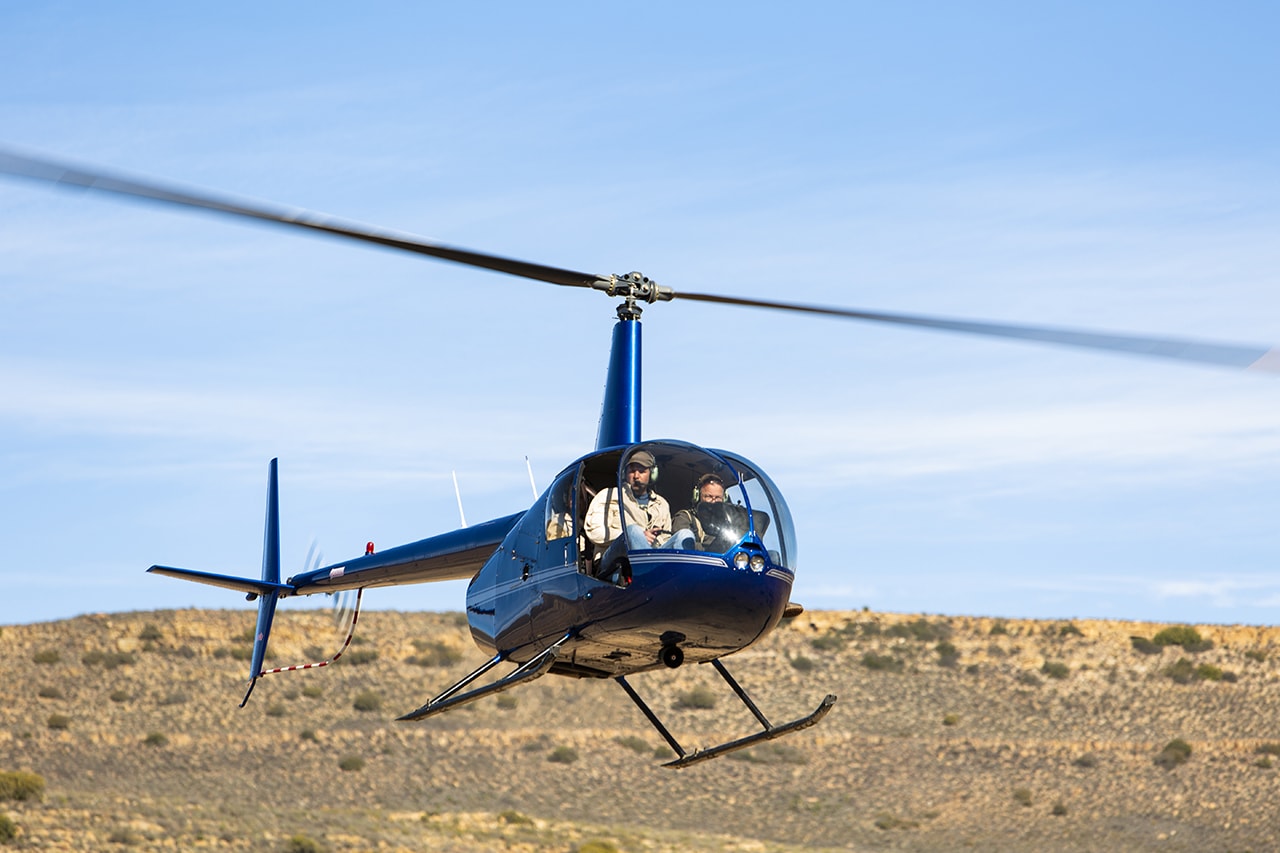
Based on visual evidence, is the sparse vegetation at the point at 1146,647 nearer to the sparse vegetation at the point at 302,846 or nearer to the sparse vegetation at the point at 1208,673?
the sparse vegetation at the point at 1208,673

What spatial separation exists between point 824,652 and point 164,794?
30.7 m

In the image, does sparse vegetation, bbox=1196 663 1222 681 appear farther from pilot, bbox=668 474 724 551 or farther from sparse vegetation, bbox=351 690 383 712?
pilot, bbox=668 474 724 551

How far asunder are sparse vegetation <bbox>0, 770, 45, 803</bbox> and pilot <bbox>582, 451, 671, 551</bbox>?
3741 cm

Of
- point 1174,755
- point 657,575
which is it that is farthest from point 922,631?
point 657,575

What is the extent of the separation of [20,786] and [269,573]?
84.2 feet

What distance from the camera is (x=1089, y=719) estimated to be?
208 ft

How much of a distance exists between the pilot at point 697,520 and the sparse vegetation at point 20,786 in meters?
37.9

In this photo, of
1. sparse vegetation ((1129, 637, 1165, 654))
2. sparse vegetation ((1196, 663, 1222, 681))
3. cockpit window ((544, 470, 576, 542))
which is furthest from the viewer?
sparse vegetation ((1129, 637, 1165, 654))

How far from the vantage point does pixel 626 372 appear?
19.2 m

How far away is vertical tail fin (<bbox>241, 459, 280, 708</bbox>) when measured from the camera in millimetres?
26375

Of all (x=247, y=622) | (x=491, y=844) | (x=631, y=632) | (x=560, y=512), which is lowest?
(x=491, y=844)

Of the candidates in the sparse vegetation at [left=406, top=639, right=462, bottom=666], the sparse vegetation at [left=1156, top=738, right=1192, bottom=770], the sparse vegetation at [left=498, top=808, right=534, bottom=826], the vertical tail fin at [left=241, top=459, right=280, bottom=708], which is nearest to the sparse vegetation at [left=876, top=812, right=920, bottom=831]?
the sparse vegetation at [left=1156, top=738, right=1192, bottom=770]

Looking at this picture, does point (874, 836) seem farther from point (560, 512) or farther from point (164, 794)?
point (560, 512)

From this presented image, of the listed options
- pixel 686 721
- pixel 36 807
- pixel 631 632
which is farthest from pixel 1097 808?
pixel 631 632
